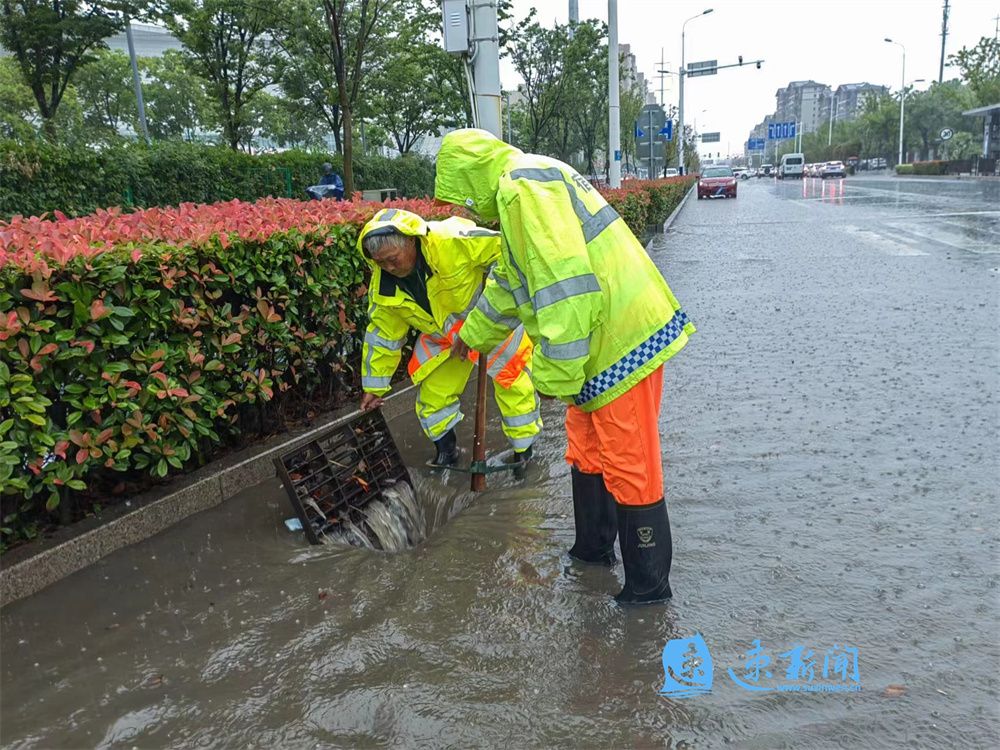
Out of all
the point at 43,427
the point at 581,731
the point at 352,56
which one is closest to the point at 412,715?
the point at 581,731

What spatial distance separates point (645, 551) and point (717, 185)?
37.9 meters

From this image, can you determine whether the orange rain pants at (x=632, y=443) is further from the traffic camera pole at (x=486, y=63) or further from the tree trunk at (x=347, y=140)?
the tree trunk at (x=347, y=140)

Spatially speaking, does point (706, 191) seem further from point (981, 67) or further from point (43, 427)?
point (43, 427)

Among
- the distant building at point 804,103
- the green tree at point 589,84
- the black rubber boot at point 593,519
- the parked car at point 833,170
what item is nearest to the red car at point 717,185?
the green tree at point 589,84

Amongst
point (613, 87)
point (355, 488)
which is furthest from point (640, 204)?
point (355, 488)

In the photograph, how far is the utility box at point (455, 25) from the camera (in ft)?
23.4

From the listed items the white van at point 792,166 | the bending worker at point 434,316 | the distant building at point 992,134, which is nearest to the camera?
the bending worker at point 434,316

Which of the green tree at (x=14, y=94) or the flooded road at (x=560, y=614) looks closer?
the flooded road at (x=560, y=614)

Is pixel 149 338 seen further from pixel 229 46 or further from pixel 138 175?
pixel 229 46

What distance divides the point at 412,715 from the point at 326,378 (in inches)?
117

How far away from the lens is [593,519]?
10.5 feet

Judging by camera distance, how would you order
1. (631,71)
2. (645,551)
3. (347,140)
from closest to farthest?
(645,551)
(347,140)
(631,71)

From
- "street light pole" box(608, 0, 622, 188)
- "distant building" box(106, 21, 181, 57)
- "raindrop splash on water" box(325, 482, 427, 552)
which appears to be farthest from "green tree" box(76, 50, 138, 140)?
"raindrop splash on water" box(325, 482, 427, 552)

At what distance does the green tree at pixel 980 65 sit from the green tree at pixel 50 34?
53580mm
